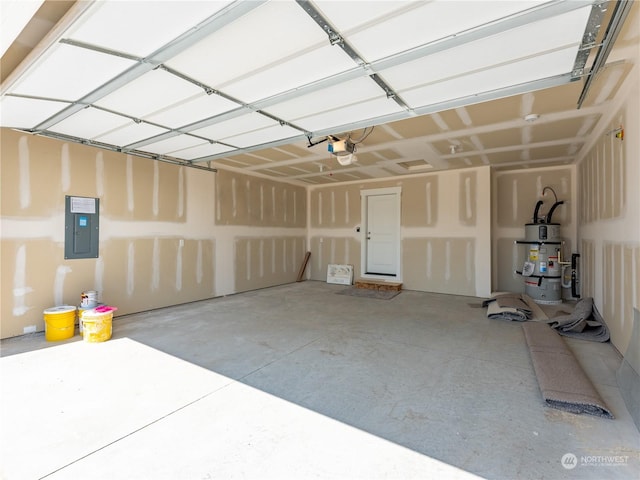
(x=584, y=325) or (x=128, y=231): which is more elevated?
(x=128, y=231)

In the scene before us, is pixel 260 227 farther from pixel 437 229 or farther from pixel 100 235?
pixel 437 229

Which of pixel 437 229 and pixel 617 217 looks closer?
pixel 617 217

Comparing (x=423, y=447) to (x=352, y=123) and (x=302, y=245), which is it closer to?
(x=352, y=123)

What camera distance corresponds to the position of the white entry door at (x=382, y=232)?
7.20 meters

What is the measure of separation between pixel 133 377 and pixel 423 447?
2.38m

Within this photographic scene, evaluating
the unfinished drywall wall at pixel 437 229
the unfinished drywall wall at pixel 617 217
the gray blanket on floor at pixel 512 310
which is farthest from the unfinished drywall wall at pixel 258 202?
the unfinished drywall wall at pixel 617 217

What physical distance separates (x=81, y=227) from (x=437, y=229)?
251 inches

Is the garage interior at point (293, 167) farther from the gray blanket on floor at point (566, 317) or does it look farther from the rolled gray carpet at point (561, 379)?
the gray blanket on floor at point (566, 317)

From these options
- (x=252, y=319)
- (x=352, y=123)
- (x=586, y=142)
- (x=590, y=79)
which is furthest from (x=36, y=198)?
(x=586, y=142)

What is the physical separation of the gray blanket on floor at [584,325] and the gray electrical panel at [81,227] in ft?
20.8

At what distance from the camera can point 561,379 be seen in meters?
2.41

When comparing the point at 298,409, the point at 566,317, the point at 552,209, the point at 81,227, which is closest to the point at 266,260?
the point at 81,227

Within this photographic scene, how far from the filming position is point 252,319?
14.6 ft

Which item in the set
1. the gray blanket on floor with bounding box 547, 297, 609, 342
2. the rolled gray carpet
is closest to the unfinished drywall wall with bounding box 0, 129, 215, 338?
the rolled gray carpet
